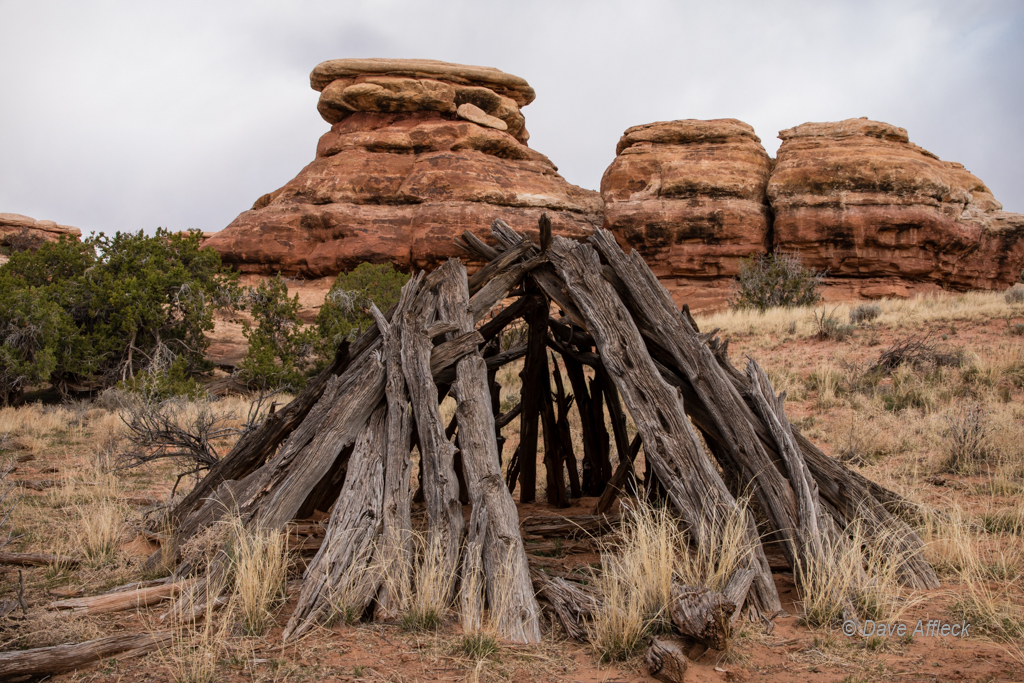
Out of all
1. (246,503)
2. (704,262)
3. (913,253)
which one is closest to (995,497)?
(246,503)

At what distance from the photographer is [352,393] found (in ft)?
14.3

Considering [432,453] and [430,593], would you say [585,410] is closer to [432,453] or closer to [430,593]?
[432,453]

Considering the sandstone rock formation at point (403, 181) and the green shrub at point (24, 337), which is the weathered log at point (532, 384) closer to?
the green shrub at point (24, 337)

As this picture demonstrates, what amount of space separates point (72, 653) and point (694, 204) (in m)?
26.7

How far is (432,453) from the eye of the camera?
3967 millimetres

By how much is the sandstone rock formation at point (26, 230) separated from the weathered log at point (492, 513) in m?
30.8

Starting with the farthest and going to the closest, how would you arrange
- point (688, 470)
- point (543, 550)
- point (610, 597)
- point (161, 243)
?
point (161, 243), point (543, 550), point (688, 470), point (610, 597)

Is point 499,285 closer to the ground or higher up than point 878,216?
closer to the ground

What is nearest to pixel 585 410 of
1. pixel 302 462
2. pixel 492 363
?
pixel 492 363

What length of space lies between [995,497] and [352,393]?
528 centimetres

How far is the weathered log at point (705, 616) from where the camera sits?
2814 millimetres

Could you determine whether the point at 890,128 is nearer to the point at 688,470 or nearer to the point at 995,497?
the point at 995,497

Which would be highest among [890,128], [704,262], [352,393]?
[890,128]

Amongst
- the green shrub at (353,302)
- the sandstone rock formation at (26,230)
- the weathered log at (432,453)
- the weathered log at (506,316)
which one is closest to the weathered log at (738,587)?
the weathered log at (432,453)
